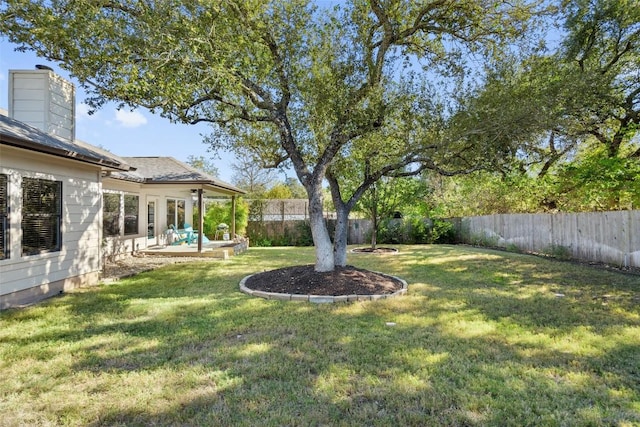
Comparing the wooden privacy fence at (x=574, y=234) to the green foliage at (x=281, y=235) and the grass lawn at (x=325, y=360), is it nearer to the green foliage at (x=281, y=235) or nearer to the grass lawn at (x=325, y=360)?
the grass lawn at (x=325, y=360)

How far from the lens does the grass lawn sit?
271 centimetres

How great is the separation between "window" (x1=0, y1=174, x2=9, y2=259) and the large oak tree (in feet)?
6.19

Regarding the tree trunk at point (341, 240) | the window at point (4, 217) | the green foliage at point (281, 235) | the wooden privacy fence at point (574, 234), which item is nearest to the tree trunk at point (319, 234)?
the tree trunk at point (341, 240)

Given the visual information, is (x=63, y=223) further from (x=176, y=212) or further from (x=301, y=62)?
(x=176, y=212)

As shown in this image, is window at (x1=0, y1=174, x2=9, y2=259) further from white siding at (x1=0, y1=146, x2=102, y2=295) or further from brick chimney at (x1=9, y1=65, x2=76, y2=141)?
brick chimney at (x1=9, y1=65, x2=76, y2=141)

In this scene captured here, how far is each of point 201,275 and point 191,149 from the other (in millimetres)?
24109

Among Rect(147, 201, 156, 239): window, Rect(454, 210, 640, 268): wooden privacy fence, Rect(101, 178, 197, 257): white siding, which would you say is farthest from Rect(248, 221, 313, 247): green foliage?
Rect(454, 210, 640, 268): wooden privacy fence

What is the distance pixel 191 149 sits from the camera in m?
30.6

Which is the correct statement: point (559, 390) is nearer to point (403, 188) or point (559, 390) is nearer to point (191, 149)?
point (403, 188)

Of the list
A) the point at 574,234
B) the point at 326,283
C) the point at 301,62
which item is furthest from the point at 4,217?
the point at 574,234

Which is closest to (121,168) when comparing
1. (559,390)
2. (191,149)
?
(559,390)

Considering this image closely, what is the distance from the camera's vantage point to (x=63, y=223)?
22.6ft

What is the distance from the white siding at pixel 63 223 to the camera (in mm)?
5730

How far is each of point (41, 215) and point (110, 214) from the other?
5106 mm
